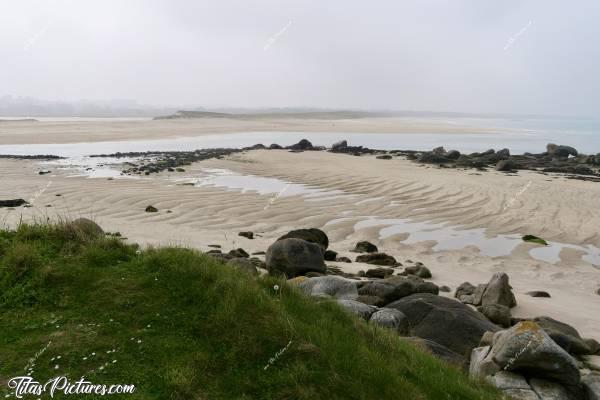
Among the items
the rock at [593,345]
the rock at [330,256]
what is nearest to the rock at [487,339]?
the rock at [593,345]

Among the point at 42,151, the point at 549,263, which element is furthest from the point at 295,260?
the point at 42,151

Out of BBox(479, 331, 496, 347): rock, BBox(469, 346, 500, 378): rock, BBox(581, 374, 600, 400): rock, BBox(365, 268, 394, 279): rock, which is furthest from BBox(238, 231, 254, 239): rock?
BBox(581, 374, 600, 400): rock

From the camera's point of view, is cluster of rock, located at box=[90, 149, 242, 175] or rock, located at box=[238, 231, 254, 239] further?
cluster of rock, located at box=[90, 149, 242, 175]

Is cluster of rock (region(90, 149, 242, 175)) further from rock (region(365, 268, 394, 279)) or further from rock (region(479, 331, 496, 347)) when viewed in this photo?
rock (region(479, 331, 496, 347))

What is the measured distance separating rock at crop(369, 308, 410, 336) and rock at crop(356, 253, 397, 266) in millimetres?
4949

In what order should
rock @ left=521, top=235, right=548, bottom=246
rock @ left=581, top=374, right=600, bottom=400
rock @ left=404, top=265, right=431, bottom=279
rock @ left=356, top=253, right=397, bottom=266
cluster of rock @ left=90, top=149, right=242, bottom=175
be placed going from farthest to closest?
cluster of rock @ left=90, top=149, right=242, bottom=175, rock @ left=521, top=235, right=548, bottom=246, rock @ left=356, top=253, right=397, bottom=266, rock @ left=404, top=265, right=431, bottom=279, rock @ left=581, top=374, right=600, bottom=400

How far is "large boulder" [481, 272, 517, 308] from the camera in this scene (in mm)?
9403

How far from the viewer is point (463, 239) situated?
15.6m

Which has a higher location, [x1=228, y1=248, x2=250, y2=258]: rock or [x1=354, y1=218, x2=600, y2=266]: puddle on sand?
[x1=228, y1=248, x2=250, y2=258]: rock

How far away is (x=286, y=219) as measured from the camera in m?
17.4

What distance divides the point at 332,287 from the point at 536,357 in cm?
360

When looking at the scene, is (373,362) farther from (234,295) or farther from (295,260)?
(295,260)

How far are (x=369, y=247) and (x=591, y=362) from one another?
6.95 m

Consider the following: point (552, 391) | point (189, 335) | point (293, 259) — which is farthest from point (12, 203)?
point (552, 391)
